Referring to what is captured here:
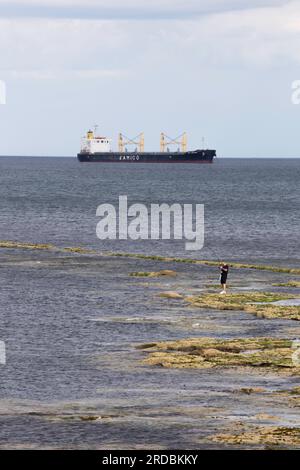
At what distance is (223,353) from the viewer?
60.1m

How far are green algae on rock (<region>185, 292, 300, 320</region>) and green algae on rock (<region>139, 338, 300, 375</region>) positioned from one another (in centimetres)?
989

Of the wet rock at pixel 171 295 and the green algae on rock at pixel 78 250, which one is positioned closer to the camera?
the wet rock at pixel 171 295

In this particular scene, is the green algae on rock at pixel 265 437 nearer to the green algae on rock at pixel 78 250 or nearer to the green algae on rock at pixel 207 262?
the green algae on rock at pixel 207 262

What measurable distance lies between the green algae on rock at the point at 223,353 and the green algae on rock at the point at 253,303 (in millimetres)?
9892

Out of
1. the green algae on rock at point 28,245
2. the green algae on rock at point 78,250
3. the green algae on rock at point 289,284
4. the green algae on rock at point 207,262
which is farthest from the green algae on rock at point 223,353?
the green algae on rock at point 28,245

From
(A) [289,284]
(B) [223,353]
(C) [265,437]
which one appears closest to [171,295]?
(A) [289,284]

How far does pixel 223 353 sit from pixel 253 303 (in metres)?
19.4

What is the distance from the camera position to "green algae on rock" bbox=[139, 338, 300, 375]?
5794 centimetres

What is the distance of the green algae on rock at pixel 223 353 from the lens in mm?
57938

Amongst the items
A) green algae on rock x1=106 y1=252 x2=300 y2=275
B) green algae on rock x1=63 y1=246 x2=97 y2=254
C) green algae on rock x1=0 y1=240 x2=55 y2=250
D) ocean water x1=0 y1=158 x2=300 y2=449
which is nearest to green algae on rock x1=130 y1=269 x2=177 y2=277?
ocean water x1=0 y1=158 x2=300 y2=449

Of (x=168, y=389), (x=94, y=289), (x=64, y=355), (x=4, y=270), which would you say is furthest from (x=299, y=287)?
(x=168, y=389)

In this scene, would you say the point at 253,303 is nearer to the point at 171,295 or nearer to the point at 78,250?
the point at 171,295

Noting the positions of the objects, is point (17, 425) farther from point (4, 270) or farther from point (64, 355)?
point (4, 270)

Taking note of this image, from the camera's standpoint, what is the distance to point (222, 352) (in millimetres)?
60406
